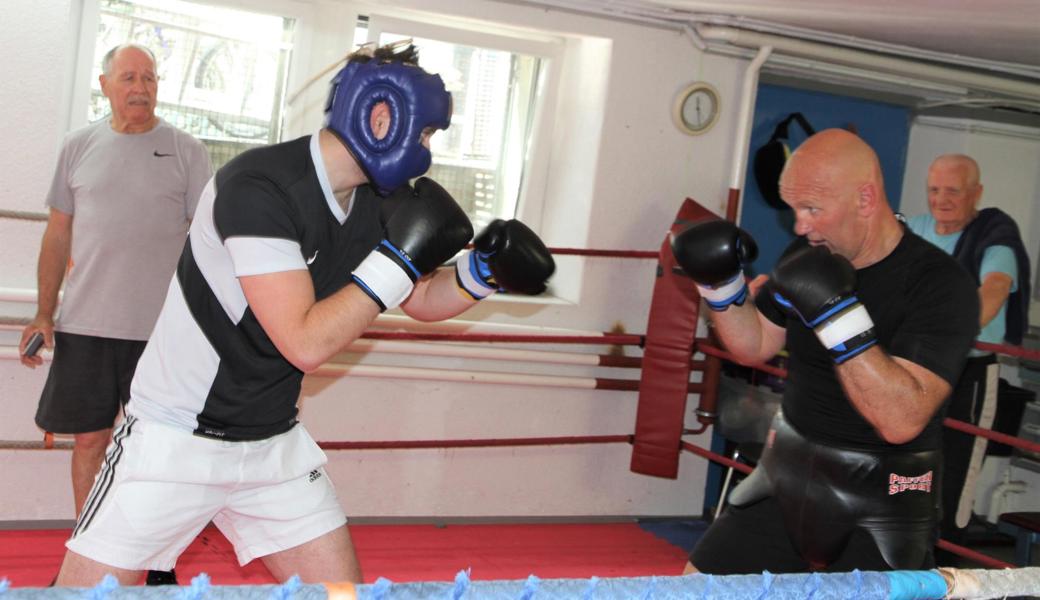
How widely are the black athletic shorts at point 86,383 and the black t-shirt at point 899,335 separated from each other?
1963 mm

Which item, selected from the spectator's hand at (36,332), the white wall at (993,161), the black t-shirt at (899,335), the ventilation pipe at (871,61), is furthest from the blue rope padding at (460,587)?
the white wall at (993,161)

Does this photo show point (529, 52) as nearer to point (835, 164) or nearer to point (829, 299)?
point (835, 164)

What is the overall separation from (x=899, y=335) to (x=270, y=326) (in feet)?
3.92

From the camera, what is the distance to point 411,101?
1993 millimetres

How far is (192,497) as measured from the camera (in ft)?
6.43

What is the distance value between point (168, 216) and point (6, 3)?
1.00m

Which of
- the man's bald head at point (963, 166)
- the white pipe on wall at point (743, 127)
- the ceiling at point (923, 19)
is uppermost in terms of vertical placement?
the ceiling at point (923, 19)

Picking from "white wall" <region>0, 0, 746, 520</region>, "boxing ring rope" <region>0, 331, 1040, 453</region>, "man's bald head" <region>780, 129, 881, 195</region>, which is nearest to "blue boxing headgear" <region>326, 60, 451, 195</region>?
"man's bald head" <region>780, 129, 881, 195</region>

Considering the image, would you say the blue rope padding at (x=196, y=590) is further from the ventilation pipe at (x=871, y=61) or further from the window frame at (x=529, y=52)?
the ventilation pipe at (x=871, y=61)

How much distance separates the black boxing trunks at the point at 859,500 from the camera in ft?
7.20

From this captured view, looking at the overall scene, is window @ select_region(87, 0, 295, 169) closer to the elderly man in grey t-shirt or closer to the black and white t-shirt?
the elderly man in grey t-shirt

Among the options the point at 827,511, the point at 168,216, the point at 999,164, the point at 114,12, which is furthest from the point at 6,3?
the point at 999,164

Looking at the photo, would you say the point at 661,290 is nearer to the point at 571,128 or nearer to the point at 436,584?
the point at 571,128

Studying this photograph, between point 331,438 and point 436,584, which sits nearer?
point 436,584
